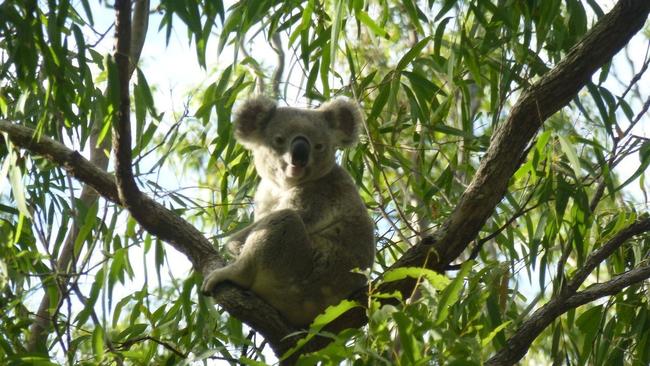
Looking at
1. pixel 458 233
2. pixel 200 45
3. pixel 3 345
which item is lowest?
pixel 458 233

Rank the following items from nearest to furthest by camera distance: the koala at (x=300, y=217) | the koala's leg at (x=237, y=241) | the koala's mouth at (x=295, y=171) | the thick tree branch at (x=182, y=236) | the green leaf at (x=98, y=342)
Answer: the green leaf at (x=98, y=342) → the thick tree branch at (x=182, y=236) → the koala at (x=300, y=217) → the koala's leg at (x=237, y=241) → the koala's mouth at (x=295, y=171)

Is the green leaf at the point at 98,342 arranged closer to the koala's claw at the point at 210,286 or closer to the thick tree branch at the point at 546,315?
the koala's claw at the point at 210,286

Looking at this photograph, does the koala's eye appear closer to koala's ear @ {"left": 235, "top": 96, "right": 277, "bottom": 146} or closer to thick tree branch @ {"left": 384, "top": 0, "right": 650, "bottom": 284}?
koala's ear @ {"left": 235, "top": 96, "right": 277, "bottom": 146}

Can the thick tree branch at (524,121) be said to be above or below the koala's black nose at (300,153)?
below

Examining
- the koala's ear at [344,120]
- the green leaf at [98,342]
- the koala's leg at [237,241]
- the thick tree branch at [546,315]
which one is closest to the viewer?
the green leaf at [98,342]

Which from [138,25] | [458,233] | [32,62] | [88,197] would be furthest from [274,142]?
[32,62]

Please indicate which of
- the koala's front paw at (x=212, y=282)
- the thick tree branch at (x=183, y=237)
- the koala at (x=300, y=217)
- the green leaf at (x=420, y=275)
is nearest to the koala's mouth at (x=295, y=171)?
the koala at (x=300, y=217)

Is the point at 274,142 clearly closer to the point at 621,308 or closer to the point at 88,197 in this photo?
the point at 88,197

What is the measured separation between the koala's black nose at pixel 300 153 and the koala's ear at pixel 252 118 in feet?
1.01

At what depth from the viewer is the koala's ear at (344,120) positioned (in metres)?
4.29

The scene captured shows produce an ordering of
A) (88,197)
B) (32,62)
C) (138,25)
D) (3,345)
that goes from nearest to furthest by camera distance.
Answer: (32,62) → (3,345) → (138,25) → (88,197)

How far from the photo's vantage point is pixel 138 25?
400cm

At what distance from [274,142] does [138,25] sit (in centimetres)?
89

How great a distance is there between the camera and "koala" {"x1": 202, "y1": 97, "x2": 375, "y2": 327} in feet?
11.8
